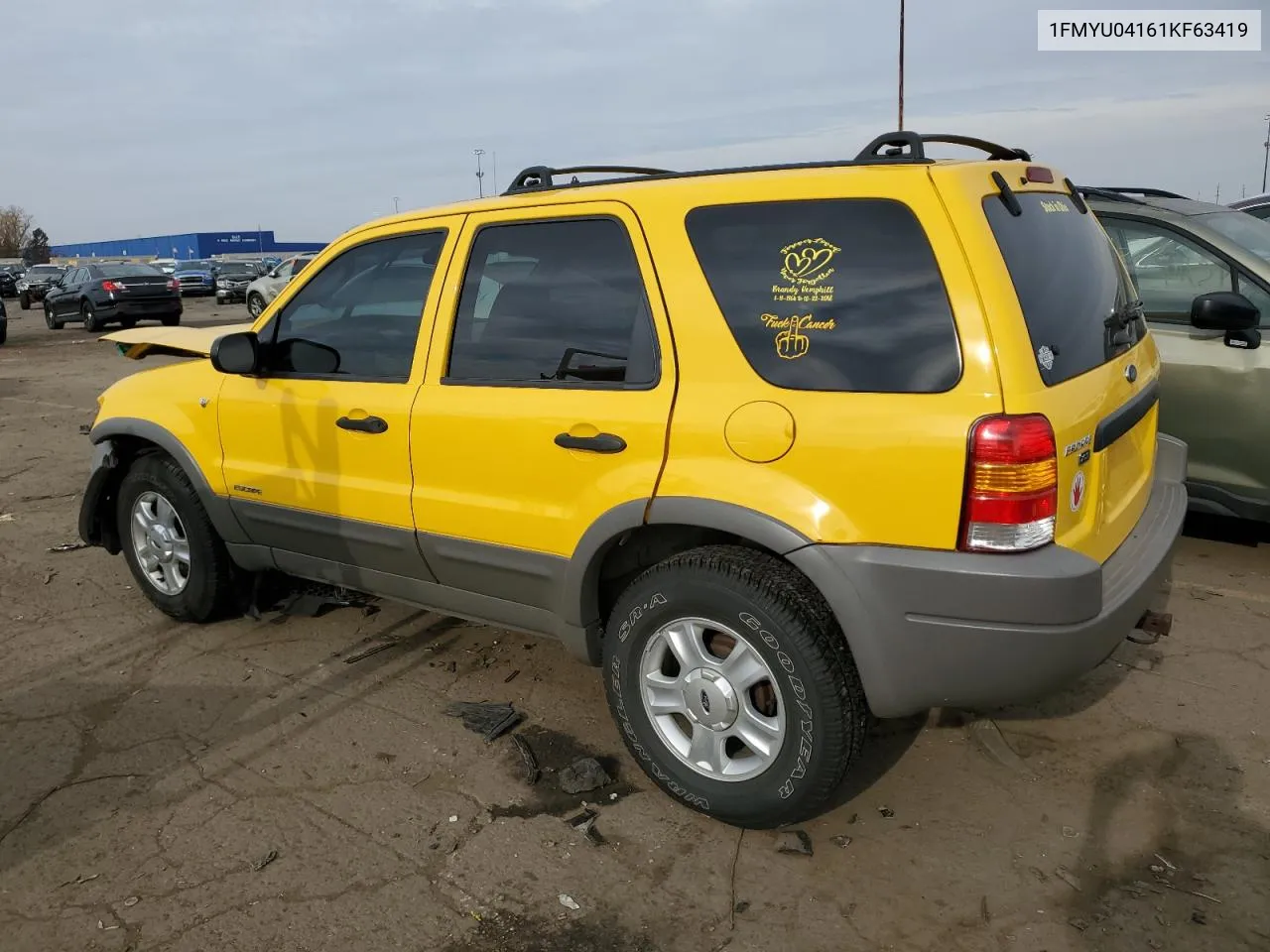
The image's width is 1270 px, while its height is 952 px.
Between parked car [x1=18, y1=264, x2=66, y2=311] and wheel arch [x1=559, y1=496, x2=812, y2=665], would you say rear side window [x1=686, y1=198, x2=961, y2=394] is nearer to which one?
wheel arch [x1=559, y1=496, x2=812, y2=665]

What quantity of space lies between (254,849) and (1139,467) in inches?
120

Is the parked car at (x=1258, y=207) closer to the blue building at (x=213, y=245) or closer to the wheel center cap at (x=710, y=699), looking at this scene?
the wheel center cap at (x=710, y=699)

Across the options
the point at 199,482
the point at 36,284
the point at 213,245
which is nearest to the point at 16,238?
the point at 213,245

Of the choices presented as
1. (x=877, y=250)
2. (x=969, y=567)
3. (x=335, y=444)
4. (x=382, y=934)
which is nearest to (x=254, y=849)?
(x=382, y=934)

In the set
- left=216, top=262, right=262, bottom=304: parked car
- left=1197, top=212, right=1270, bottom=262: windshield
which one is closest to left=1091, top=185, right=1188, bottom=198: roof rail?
left=1197, top=212, right=1270, bottom=262: windshield

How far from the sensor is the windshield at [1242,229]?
16.4 ft

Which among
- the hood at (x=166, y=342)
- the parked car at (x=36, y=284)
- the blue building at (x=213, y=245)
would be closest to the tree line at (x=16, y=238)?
the blue building at (x=213, y=245)

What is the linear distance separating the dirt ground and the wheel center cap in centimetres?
35

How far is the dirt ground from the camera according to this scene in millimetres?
2545

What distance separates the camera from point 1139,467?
318cm

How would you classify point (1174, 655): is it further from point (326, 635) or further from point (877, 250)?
point (326, 635)

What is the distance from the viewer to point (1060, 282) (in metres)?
2.75

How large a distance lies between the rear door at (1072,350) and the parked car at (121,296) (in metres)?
22.1

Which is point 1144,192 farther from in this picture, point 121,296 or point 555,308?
point 121,296
